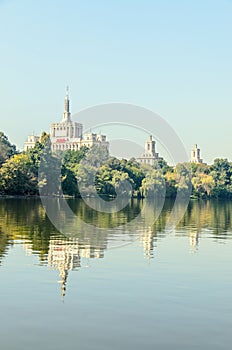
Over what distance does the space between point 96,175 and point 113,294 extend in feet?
205

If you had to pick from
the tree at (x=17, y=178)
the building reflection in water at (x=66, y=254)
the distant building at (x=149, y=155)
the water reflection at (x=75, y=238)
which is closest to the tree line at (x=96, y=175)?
the tree at (x=17, y=178)

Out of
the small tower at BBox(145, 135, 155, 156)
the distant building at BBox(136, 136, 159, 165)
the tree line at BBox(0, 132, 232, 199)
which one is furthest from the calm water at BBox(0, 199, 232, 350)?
the small tower at BBox(145, 135, 155, 156)

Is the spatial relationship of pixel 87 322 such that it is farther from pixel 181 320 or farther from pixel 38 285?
pixel 38 285

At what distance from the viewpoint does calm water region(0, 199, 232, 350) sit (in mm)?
8977

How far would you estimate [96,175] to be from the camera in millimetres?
74125

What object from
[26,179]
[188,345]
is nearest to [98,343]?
[188,345]

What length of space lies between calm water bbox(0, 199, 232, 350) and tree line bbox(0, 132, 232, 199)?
4124cm

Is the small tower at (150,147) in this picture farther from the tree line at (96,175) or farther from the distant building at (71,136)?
the distant building at (71,136)

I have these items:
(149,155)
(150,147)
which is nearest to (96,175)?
(149,155)

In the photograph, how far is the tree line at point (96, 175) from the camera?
62.3 metres

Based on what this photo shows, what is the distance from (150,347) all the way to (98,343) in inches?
29.9

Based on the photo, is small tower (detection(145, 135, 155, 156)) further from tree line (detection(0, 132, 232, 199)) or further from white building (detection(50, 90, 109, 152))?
white building (detection(50, 90, 109, 152))

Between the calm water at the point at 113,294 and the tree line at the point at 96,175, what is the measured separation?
4124 centimetres

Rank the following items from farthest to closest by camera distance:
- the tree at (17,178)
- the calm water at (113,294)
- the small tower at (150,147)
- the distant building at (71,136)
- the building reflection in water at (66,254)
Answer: the distant building at (71,136), the small tower at (150,147), the tree at (17,178), the building reflection in water at (66,254), the calm water at (113,294)
